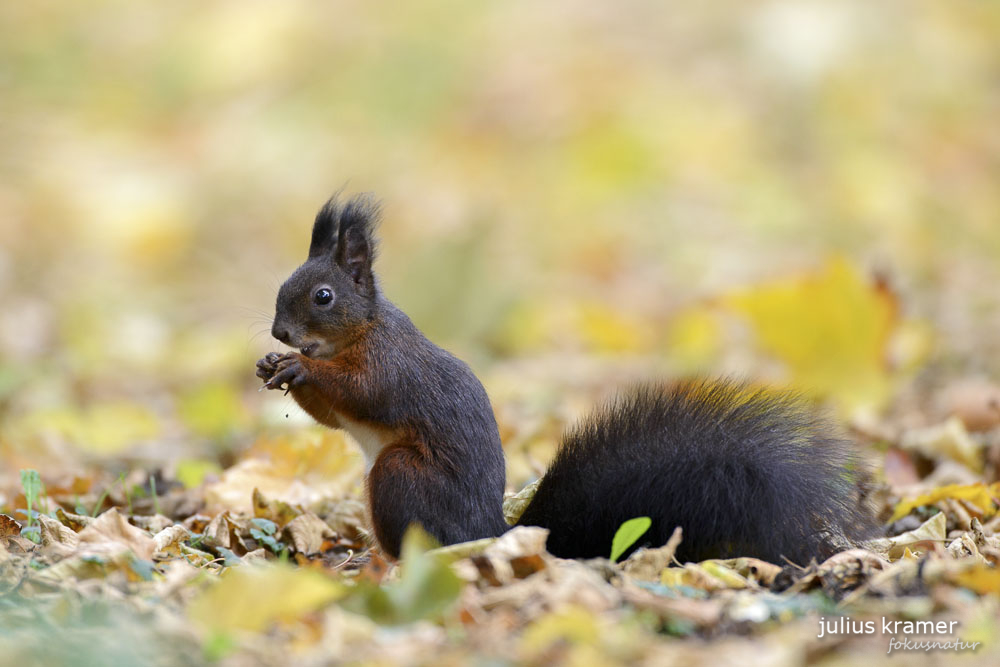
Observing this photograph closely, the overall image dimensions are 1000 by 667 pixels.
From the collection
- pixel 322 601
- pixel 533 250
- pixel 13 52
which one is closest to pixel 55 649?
pixel 322 601

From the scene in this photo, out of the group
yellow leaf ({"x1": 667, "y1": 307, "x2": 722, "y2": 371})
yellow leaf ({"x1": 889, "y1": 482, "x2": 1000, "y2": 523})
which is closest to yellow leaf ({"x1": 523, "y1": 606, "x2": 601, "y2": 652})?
yellow leaf ({"x1": 889, "y1": 482, "x2": 1000, "y2": 523})

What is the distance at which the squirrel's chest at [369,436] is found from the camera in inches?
92.7

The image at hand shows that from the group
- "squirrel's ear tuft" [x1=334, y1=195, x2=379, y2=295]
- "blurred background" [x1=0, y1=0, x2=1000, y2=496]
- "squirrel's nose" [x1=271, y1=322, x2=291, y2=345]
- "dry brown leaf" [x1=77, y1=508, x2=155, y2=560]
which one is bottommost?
"dry brown leaf" [x1=77, y1=508, x2=155, y2=560]

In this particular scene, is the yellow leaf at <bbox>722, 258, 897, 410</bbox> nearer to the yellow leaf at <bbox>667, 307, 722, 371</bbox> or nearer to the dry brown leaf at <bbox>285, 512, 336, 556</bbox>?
the yellow leaf at <bbox>667, 307, 722, 371</bbox>

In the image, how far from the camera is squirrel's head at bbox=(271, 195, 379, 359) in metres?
2.47

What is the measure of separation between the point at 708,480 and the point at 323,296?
90 cm

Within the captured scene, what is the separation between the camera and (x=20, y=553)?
82.8 inches

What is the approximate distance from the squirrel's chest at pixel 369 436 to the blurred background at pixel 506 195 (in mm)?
1028

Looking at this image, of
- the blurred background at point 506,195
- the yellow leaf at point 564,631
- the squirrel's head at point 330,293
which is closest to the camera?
the yellow leaf at point 564,631

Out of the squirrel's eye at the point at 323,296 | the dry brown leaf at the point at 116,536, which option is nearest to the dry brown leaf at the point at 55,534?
the dry brown leaf at the point at 116,536

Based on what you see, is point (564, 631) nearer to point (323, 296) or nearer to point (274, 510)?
point (323, 296)

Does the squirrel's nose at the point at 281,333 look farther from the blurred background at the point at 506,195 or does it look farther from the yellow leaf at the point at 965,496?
the yellow leaf at the point at 965,496

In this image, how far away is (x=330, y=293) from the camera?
248cm

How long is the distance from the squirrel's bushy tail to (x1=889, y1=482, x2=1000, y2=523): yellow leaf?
0.42m
